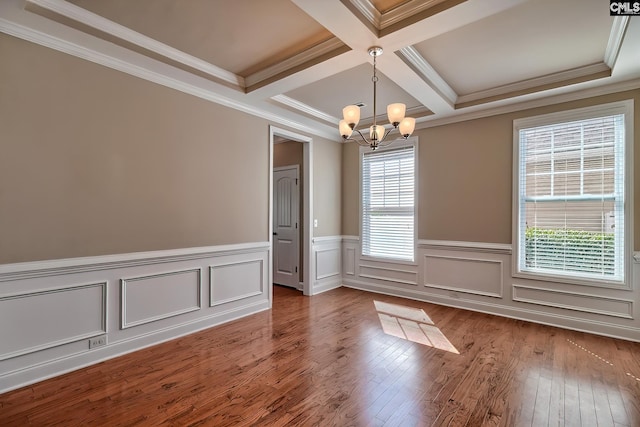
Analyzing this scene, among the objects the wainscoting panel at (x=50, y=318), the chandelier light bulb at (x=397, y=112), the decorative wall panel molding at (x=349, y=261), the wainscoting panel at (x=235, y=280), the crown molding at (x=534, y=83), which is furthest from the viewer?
the decorative wall panel molding at (x=349, y=261)

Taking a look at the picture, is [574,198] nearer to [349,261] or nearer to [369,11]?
[369,11]

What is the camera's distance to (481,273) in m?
4.33

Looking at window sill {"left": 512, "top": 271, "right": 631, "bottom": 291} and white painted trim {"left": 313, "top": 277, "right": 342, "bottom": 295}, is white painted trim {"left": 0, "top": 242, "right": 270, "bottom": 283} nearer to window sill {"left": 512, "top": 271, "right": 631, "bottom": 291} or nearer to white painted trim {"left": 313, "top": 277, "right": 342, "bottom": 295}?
white painted trim {"left": 313, "top": 277, "right": 342, "bottom": 295}

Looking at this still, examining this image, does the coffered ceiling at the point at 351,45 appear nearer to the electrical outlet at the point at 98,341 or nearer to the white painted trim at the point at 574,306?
the white painted trim at the point at 574,306

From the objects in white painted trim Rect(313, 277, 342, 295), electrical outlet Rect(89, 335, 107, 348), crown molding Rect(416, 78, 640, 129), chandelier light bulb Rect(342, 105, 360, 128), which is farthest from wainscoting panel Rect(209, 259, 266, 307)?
crown molding Rect(416, 78, 640, 129)

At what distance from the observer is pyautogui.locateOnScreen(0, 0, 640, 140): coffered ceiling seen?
7.54 feet

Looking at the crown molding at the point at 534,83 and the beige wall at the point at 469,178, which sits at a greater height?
the crown molding at the point at 534,83

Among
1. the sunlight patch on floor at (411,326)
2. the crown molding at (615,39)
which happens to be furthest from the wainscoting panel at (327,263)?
the crown molding at (615,39)

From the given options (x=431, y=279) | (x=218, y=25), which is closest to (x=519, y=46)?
(x=218, y=25)

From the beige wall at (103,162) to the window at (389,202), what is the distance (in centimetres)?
241

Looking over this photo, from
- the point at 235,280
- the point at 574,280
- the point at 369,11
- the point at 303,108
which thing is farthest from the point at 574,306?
the point at 303,108

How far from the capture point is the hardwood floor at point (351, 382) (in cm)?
208

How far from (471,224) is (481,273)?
69 centimetres

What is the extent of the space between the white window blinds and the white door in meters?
3.36
